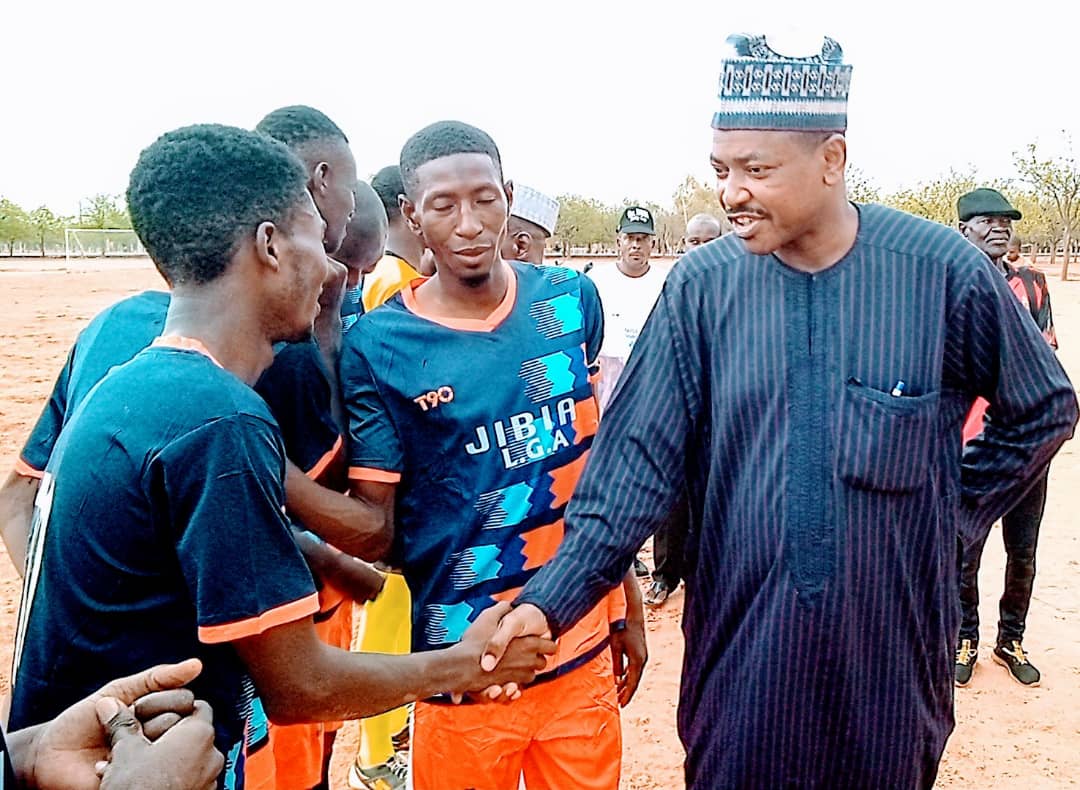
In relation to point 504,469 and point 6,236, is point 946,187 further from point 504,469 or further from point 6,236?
point 6,236

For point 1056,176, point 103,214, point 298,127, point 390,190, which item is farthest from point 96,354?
point 103,214

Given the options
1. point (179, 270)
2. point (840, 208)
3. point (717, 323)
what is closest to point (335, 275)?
point (179, 270)

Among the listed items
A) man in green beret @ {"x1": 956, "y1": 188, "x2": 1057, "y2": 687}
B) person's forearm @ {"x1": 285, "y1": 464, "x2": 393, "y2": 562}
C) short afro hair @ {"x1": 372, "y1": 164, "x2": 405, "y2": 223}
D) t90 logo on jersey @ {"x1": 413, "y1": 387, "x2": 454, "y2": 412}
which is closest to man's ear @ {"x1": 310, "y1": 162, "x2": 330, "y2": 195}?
t90 logo on jersey @ {"x1": 413, "y1": 387, "x2": 454, "y2": 412}

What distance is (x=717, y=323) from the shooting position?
2123 mm

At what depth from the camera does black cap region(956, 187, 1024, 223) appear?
5227mm

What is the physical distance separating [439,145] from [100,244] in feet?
191

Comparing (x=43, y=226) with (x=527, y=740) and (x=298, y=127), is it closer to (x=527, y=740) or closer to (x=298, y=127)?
(x=298, y=127)

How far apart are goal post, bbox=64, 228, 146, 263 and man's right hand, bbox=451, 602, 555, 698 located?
5601cm

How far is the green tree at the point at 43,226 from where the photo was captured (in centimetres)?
5945

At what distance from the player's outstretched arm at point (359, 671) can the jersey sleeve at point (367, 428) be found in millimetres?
432

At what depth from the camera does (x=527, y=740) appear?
247 centimetres

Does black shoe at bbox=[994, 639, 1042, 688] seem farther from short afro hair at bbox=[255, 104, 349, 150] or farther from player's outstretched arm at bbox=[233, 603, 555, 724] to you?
short afro hair at bbox=[255, 104, 349, 150]

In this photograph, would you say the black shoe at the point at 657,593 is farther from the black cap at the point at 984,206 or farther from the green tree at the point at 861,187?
the green tree at the point at 861,187

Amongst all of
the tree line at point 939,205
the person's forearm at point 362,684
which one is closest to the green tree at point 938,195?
the tree line at point 939,205
